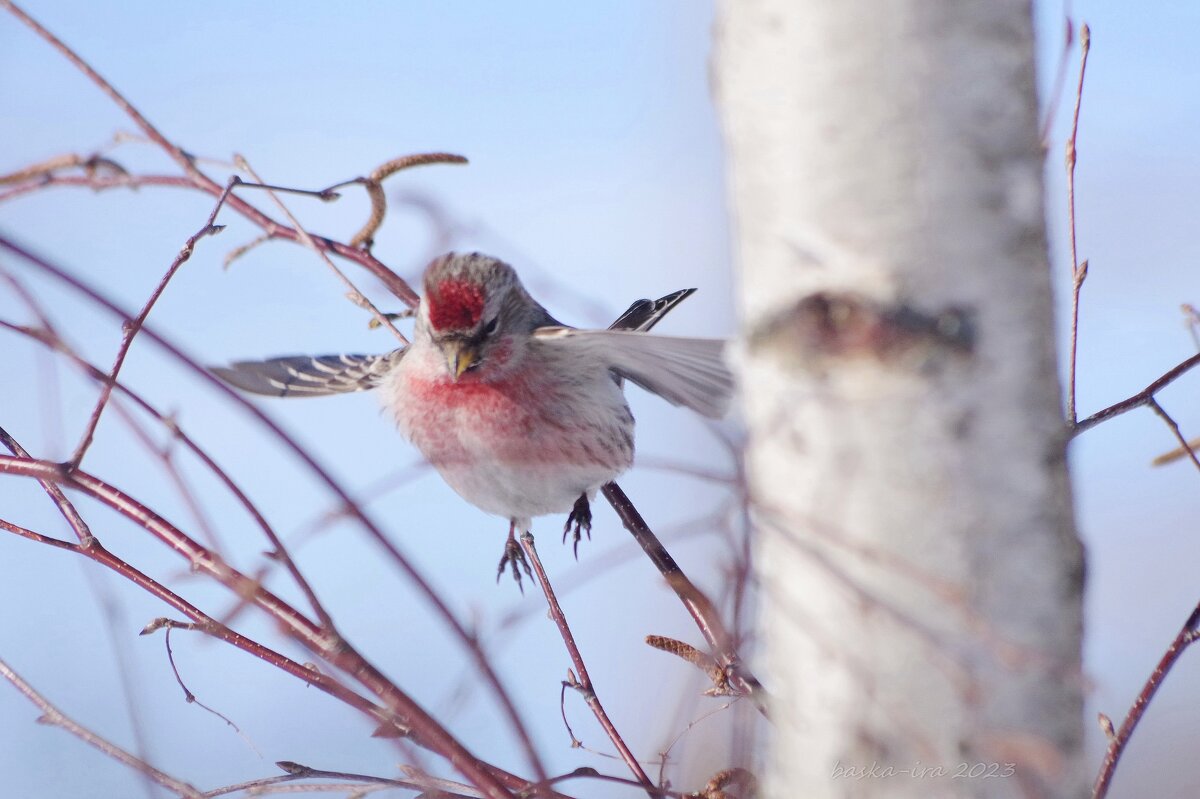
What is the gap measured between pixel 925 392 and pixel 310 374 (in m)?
2.06

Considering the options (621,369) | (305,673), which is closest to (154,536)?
(305,673)

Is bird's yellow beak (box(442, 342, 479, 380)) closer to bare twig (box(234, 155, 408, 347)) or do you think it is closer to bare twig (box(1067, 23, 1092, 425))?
bare twig (box(234, 155, 408, 347))

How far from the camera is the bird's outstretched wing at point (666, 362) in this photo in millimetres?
1816

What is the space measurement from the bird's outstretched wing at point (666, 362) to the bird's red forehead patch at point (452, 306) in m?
0.15

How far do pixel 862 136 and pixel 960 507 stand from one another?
266mm

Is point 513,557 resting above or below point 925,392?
above

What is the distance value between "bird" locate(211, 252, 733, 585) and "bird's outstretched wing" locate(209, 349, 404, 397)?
8cm

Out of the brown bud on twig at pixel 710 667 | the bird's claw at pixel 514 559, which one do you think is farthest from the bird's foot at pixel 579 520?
the brown bud on twig at pixel 710 667

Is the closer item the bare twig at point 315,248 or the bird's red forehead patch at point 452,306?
the bare twig at point 315,248

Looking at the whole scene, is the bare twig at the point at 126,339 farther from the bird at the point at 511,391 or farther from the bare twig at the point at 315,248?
the bird at the point at 511,391

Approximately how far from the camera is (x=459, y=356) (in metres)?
2.17

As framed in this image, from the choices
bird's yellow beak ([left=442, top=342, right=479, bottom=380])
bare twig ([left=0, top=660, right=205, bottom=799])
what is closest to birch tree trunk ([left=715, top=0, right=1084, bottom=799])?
bare twig ([left=0, top=660, right=205, bottom=799])

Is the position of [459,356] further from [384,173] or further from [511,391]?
[384,173]

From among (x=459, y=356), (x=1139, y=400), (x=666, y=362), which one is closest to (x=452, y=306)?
(x=459, y=356)
